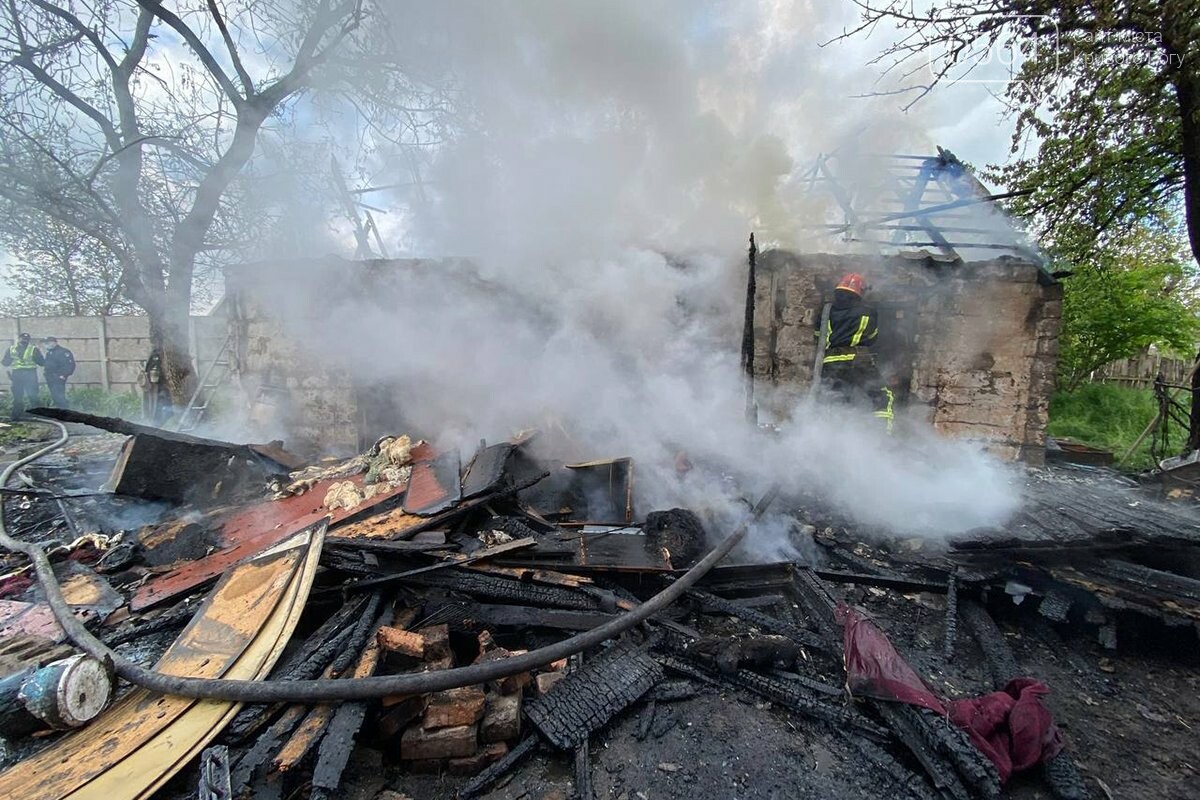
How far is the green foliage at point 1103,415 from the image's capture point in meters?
9.17

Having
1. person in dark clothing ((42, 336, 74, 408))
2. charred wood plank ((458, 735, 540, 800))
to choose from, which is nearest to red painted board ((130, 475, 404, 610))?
charred wood plank ((458, 735, 540, 800))

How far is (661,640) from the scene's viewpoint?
2.96 meters

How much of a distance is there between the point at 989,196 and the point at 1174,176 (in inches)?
77.2

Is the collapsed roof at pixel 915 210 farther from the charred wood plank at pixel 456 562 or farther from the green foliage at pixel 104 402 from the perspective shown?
the green foliage at pixel 104 402

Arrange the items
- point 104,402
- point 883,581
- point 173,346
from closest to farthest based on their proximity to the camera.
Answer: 1. point 883,581
2. point 173,346
3. point 104,402

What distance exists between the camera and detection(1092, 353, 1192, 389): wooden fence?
449 inches

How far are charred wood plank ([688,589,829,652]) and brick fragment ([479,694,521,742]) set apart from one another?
4.89 ft

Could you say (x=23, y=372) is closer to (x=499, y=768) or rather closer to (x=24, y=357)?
(x=24, y=357)

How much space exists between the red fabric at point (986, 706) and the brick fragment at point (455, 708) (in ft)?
6.48

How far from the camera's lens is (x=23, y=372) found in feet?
35.2

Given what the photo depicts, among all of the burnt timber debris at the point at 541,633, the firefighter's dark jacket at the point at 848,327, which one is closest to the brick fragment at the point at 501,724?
the burnt timber debris at the point at 541,633

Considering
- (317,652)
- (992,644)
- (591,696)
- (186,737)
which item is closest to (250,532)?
(317,652)

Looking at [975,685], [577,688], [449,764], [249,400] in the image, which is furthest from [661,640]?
[249,400]

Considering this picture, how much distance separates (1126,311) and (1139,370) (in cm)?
336
